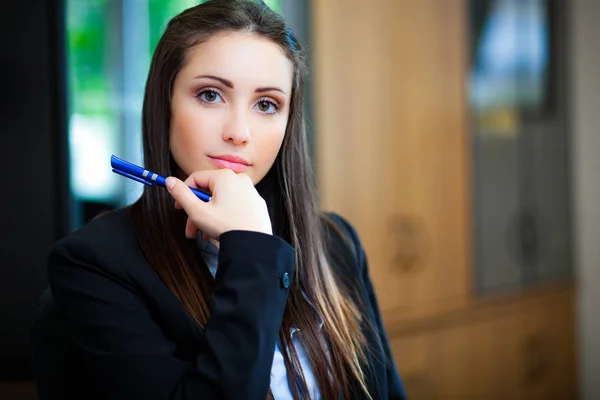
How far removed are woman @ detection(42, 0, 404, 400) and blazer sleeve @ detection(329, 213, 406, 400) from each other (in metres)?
0.08

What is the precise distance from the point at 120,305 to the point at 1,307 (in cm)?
34

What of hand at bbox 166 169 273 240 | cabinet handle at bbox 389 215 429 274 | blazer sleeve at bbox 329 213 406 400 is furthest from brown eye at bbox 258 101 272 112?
cabinet handle at bbox 389 215 429 274

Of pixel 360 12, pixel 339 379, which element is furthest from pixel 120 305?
pixel 360 12

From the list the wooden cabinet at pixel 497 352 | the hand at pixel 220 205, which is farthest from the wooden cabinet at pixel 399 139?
the hand at pixel 220 205

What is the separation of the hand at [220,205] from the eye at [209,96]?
0.11 m

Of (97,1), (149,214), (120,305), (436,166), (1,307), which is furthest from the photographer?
(436,166)

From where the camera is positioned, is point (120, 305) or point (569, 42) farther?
point (569, 42)

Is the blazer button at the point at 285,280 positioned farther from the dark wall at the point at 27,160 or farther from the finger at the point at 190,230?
the dark wall at the point at 27,160

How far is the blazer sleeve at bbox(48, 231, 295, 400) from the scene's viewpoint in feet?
2.91

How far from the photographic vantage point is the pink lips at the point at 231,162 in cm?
103

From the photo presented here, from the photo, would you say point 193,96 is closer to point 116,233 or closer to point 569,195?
point 116,233

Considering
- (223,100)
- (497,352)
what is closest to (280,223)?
(223,100)

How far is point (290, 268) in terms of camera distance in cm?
98

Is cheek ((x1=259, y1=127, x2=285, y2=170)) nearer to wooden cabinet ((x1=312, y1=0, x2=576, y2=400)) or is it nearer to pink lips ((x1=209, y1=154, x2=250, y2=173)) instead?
pink lips ((x1=209, y1=154, x2=250, y2=173))
